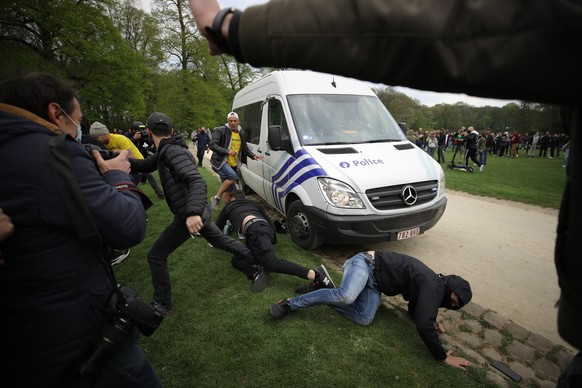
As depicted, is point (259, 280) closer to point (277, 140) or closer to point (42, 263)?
point (277, 140)

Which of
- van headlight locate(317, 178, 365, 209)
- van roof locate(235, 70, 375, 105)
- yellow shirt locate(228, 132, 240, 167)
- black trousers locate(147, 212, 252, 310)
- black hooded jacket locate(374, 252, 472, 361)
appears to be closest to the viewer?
black hooded jacket locate(374, 252, 472, 361)

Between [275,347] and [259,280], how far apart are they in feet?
3.39

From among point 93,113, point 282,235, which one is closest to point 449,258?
point 282,235

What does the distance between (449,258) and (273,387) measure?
364cm

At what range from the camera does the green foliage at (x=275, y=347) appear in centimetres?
231

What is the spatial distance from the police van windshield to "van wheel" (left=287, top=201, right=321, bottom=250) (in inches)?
41.6

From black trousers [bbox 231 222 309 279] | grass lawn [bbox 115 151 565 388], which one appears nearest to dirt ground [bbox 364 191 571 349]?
grass lawn [bbox 115 151 565 388]

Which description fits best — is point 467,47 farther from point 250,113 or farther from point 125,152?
point 250,113

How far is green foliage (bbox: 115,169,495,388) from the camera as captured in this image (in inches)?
91.1

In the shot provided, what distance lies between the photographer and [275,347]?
2.58 metres

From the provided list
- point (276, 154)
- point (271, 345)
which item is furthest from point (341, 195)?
point (271, 345)

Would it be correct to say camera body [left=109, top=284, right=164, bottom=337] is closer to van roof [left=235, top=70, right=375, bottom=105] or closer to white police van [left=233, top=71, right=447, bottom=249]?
white police van [left=233, top=71, right=447, bottom=249]

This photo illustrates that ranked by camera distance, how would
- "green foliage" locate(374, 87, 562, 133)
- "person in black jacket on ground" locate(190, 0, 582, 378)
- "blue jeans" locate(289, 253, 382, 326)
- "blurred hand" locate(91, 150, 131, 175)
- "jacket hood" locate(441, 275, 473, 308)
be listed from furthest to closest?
1. "green foliage" locate(374, 87, 562, 133)
2. "blue jeans" locate(289, 253, 382, 326)
3. "jacket hood" locate(441, 275, 473, 308)
4. "blurred hand" locate(91, 150, 131, 175)
5. "person in black jacket on ground" locate(190, 0, 582, 378)

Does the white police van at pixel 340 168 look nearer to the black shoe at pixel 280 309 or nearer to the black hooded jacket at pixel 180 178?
the black shoe at pixel 280 309
